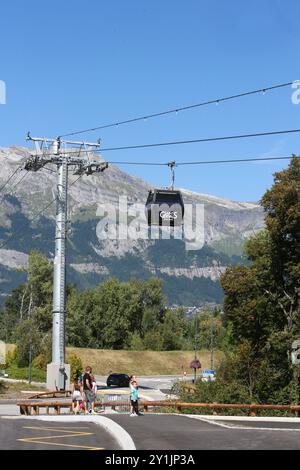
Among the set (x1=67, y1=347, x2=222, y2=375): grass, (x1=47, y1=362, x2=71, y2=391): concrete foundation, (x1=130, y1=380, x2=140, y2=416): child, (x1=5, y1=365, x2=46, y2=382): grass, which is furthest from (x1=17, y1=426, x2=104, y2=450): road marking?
(x1=67, y1=347, x2=222, y2=375): grass

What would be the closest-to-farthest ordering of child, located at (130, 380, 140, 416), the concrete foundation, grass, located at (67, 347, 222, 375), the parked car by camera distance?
child, located at (130, 380, 140, 416) < the concrete foundation < the parked car < grass, located at (67, 347, 222, 375)

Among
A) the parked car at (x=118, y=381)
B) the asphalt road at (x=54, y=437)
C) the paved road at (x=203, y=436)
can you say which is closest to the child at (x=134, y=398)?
the paved road at (x=203, y=436)

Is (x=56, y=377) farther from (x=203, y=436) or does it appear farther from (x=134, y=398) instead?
(x=203, y=436)

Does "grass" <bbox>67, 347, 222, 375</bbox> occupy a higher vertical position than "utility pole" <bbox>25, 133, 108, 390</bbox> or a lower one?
lower

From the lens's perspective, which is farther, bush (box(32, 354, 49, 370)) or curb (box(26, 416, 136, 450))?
bush (box(32, 354, 49, 370))

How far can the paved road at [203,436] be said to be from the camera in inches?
665

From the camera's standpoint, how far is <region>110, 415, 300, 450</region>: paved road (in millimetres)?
16891

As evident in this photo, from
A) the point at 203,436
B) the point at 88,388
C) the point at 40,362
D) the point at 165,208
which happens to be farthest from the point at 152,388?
the point at 203,436

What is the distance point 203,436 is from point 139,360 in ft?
336

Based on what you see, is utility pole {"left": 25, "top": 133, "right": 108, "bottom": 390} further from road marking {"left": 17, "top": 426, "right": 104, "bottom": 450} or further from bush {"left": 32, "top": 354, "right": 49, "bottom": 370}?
bush {"left": 32, "top": 354, "right": 49, "bottom": 370}

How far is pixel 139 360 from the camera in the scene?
120 metres

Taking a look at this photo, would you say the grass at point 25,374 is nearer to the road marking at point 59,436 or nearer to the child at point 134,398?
the child at point 134,398

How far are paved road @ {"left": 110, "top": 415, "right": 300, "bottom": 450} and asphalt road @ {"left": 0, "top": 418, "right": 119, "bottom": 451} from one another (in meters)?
0.88
